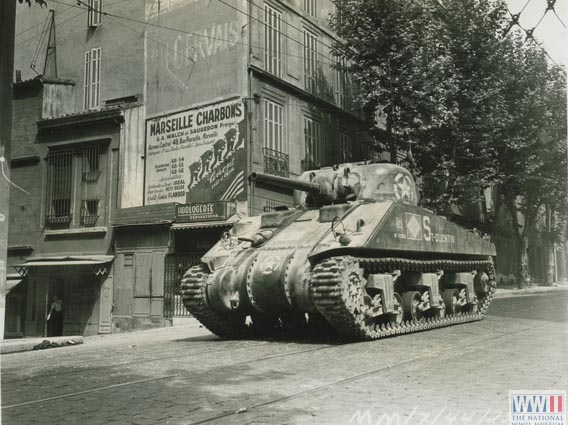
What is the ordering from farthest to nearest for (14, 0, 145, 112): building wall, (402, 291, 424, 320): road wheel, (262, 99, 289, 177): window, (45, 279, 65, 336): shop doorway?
Answer: (14, 0, 145, 112): building wall → (45, 279, 65, 336): shop doorway → (262, 99, 289, 177): window → (402, 291, 424, 320): road wheel

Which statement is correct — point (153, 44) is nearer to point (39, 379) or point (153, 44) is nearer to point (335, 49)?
point (335, 49)

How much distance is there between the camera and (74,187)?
74.4 ft

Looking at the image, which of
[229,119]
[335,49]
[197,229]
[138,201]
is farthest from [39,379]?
[335,49]

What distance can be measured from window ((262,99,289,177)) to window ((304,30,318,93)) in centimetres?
249

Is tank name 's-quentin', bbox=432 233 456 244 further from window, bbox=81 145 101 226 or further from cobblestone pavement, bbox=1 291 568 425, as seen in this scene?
window, bbox=81 145 101 226

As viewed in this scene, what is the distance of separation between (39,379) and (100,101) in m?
18.3

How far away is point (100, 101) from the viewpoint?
2366cm

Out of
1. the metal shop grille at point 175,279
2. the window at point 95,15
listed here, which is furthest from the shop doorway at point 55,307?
the window at point 95,15

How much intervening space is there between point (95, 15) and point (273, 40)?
7692mm

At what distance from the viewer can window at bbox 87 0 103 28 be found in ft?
79.0

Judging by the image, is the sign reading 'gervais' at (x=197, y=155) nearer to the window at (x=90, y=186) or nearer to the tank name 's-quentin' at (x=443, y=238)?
the window at (x=90, y=186)

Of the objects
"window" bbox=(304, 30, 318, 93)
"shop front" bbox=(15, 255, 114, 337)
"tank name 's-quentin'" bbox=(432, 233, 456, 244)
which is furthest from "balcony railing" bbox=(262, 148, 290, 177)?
"tank name 's-quentin'" bbox=(432, 233, 456, 244)

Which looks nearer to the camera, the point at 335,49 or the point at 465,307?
the point at 465,307

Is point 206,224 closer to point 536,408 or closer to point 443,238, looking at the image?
point 443,238
